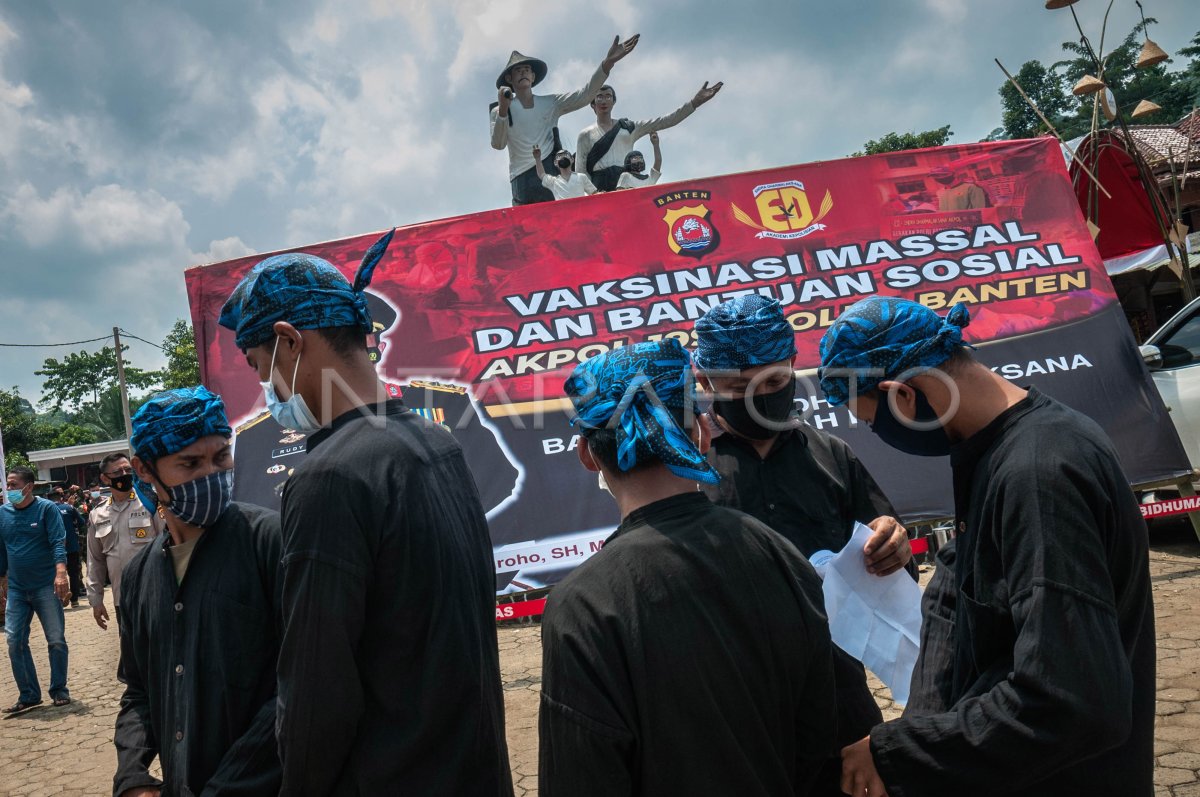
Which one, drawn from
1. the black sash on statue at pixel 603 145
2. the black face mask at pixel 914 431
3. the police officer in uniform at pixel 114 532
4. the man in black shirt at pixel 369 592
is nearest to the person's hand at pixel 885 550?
the black face mask at pixel 914 431

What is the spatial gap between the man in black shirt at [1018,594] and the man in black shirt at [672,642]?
0.74 feet

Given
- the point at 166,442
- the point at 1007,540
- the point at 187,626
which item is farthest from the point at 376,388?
the point at 1007,540

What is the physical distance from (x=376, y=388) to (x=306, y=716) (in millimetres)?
631

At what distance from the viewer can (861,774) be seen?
150 cm

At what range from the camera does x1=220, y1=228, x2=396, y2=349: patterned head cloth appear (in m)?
1.67

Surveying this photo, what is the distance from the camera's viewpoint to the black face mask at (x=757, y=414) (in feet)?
8.36

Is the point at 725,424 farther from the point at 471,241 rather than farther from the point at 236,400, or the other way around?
the point at 236,400

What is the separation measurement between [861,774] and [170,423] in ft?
6.22

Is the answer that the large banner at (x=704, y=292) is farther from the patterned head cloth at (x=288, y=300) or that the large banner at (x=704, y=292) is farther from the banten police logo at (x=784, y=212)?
the patterned head cloth at (x=288, y=300)

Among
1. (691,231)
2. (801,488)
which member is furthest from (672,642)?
(691,231)

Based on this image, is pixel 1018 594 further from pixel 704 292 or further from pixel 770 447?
pixel 704 292

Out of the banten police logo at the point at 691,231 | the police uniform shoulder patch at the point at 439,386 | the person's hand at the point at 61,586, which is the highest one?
the banten police logo at the point at 691,231

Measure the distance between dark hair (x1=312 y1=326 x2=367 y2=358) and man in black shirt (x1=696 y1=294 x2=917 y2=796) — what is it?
3.85 feet

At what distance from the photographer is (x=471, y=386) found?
211 inches
